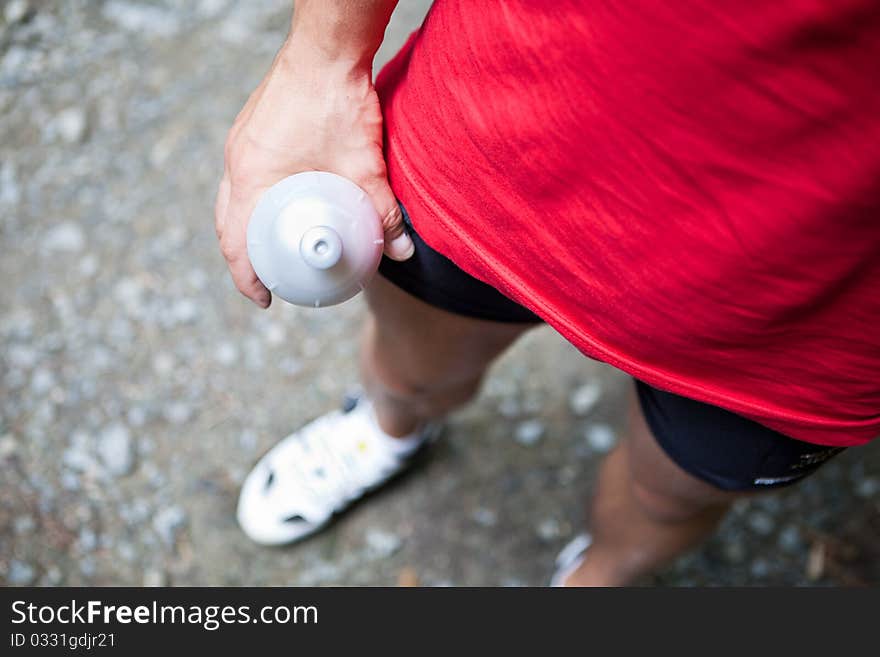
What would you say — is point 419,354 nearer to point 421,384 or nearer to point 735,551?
point 421,384

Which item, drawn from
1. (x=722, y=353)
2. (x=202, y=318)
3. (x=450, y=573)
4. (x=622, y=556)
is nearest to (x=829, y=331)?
(x=722, y=353)

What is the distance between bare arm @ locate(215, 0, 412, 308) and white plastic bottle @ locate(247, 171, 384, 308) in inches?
0.6

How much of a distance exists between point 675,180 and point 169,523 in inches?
41.4

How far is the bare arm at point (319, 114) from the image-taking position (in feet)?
1.77

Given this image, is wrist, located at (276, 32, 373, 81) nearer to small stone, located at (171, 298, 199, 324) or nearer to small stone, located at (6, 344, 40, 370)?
small stone, located at (171, 298, 199, 324)

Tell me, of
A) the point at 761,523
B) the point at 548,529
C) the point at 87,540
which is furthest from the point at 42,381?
the point at 761,523

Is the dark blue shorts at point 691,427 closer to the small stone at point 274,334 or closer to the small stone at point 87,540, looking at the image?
the small stone at point 274,334

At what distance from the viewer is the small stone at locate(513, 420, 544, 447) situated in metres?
1.33

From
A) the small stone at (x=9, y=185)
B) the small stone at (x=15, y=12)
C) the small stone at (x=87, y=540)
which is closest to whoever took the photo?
the small stone at (x=87, y=540)

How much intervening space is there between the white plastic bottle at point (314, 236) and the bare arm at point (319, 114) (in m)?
0.02

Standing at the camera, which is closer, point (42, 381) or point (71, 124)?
point (42, 381)

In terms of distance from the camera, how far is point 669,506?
2.68 feet

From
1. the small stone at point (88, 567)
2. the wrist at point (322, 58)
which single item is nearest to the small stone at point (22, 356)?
the small stone at point (88, 567)

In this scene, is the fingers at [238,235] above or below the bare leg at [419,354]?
above
